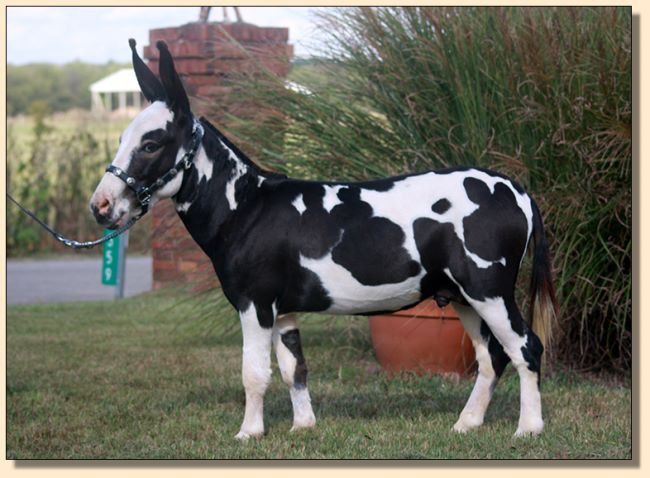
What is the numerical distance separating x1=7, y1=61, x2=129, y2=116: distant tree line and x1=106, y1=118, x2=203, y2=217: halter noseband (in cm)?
1931

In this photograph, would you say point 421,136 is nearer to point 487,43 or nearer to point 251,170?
point 487,43

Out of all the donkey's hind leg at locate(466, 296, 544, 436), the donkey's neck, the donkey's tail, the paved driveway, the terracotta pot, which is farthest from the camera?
the paved driveway

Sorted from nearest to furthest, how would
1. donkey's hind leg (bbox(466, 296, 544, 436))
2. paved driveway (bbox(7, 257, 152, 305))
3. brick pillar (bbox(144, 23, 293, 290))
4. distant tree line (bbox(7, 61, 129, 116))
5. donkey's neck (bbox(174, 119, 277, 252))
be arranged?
donkey's hind leg (bbox(466, 296, 544, 436)), donkey's neck (bbox(174, 119, 277, 252)), brick pillar (bbox(144, 23, 293, 290)), paved driveway (bbox(7, 257, 152, 305)), distant tree line (bbox(7, 61, 129, 116))

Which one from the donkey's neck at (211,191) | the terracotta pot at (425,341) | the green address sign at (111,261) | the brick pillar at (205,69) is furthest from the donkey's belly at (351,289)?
the green address sign at (111,261)

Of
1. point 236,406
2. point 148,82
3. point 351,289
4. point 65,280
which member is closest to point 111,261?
point 65,280

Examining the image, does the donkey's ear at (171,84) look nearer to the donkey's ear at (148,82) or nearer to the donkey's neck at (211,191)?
the donkey's ear at (148,82)

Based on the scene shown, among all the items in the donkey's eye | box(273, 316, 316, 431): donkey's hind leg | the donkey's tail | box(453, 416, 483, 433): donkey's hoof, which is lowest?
box(453, 416, 483, 433): donkey's hoof

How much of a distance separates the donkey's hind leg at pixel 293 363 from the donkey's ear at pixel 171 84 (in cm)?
117

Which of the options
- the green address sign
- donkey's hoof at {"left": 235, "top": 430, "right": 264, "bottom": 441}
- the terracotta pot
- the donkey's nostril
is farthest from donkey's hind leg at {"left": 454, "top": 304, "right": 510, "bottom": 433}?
the green address sign

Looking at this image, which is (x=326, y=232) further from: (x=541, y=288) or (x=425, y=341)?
(x=425, y=341)

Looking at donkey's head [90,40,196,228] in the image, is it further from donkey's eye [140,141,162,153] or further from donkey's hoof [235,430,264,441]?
donkey's hoof [235,430,264,441]

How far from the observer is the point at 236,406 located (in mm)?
5777

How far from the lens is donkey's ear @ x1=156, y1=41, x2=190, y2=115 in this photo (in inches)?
181

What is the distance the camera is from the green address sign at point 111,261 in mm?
9625
